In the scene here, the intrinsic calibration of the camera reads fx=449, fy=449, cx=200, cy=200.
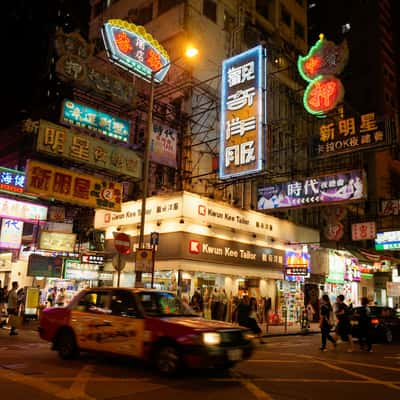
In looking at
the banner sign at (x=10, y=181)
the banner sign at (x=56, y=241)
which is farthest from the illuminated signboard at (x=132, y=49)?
the banner sign at (x=56, y=241)

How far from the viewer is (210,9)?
92.1 ft

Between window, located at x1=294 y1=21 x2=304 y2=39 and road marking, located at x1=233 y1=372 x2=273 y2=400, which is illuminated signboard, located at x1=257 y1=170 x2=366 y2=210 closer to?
road marking, located at x1=233 y1=372 x2=273 y2=400

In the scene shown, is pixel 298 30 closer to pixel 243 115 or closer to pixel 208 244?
pixel 243 115

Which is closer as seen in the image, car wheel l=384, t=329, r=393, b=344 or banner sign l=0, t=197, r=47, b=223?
car wheel l=384, t=329, r=393, b=344

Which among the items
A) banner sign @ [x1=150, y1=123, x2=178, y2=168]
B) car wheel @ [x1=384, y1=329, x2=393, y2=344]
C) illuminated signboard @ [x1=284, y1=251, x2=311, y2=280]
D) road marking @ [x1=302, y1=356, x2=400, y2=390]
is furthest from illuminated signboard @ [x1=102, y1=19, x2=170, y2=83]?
road marking @ [x1=302, y1=356, x2=400, y2=390]

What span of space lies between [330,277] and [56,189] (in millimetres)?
18303

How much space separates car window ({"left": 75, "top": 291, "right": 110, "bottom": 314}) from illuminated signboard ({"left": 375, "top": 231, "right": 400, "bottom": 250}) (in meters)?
24.1

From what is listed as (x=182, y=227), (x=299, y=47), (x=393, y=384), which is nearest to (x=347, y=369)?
(x=393, y=384)

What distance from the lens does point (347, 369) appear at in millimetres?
9781

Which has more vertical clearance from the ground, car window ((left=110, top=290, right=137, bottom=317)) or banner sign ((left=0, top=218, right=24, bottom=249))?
banner sign ((left=0, top=218, right=24, bottom=249))

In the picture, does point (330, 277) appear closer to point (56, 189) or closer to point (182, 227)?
point (182, 227)

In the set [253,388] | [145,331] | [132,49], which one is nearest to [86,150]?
[132,49]

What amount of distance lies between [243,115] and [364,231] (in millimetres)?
11614

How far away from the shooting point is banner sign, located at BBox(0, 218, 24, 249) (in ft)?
74.6
